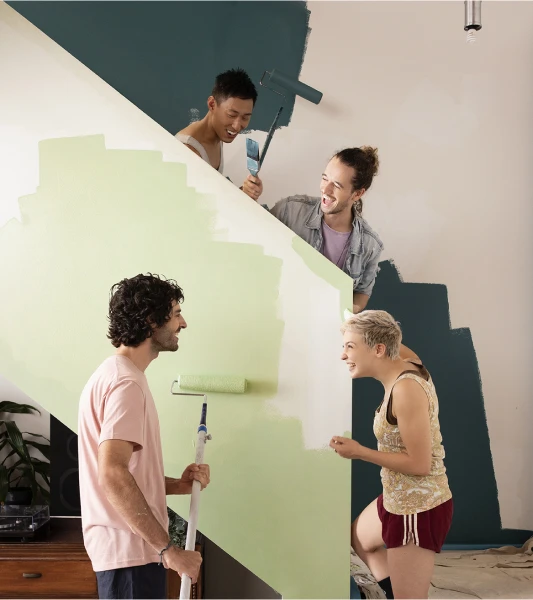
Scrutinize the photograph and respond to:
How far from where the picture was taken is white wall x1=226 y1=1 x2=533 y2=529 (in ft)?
11.6

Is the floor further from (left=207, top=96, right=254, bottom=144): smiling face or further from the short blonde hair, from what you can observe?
(left=207, top=96, right=254, bottom=144): smiling face

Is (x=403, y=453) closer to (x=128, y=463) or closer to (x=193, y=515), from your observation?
(x=193, y=515)

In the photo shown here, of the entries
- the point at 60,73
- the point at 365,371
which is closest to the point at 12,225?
the point at 60,73

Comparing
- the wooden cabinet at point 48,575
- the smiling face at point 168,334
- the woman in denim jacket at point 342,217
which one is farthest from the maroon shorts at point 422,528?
the wooden cabinet at point 48,575

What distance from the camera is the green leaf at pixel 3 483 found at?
307 centimetres

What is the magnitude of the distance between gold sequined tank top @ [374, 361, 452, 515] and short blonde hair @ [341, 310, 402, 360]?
0.33 feet

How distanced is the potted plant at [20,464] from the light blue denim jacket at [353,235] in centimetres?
149

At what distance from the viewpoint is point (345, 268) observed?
2.64 meters

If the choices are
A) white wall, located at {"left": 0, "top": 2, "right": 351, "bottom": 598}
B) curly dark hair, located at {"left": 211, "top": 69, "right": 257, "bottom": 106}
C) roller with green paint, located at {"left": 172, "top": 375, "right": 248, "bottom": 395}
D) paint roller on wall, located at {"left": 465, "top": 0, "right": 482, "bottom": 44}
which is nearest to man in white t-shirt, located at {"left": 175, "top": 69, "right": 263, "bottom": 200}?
curly dark hair, located at {"left": 211, "top": 69, "right": 257, "bottom": 106}

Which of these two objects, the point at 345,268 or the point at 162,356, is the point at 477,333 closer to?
the point at 345,268

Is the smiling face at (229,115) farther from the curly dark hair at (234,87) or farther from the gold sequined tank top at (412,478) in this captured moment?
the gold sequined tank top at (412,478)

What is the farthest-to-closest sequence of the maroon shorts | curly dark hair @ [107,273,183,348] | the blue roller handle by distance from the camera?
the maroon shorts, the blue roller handle, curly dark hair @ [107,273,183,348]

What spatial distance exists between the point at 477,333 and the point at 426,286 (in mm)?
337

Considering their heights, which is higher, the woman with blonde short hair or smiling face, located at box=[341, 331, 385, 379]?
smiling face, located at box=[341, 331, 385, 379]
